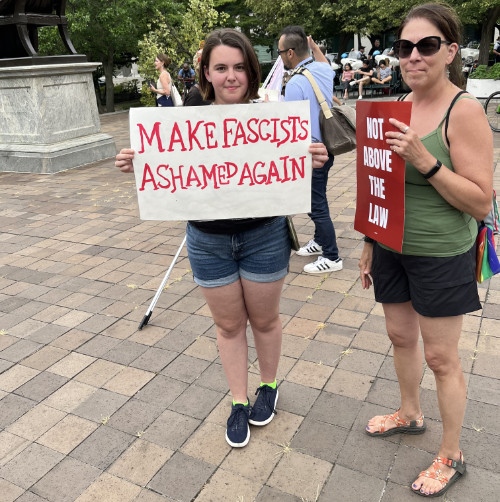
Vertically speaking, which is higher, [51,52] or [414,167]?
[51,52]

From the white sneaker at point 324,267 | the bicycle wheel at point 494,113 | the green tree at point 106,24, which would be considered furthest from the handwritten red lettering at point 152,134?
the green tree at point 106,24

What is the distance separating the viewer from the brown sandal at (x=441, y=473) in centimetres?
219

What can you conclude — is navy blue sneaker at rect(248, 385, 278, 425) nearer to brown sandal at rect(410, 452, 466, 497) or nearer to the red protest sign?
brown sandal at rect(410, 452, 466, 497)

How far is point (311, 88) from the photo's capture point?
3844 millimetres

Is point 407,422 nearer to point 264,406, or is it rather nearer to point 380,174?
point 264,406

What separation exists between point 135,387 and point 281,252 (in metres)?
1.39

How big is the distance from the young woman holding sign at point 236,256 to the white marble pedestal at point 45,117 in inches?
312

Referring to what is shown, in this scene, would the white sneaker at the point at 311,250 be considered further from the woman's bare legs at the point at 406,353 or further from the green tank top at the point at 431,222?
the green tank top at the point at 431,222

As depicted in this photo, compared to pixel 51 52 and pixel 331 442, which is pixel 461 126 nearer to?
pixel 331 442

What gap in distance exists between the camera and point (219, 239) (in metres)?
2.29

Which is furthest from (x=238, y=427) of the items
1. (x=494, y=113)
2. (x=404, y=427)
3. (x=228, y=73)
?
(x=494, y=113)

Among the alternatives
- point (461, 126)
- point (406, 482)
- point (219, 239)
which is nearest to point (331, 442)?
point (406, 482)

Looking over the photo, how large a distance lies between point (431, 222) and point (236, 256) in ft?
2.79

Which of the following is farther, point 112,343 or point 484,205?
point 112,343
